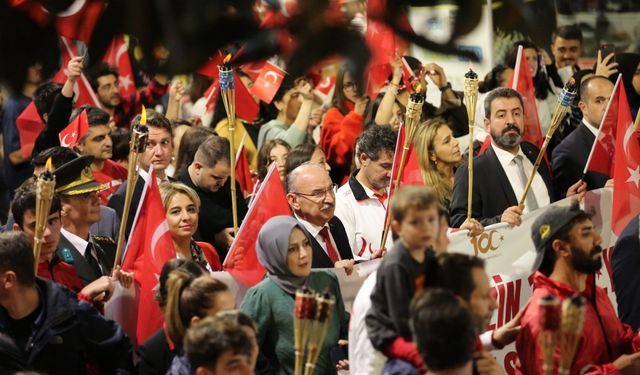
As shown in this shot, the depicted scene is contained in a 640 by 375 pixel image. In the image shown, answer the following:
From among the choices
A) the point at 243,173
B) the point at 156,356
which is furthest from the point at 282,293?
the point at 243,173

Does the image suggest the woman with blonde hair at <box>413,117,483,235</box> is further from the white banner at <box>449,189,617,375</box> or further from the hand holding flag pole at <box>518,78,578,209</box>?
the white banner at <box>449,189,617,375</box>

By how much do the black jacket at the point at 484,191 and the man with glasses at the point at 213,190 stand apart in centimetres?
152

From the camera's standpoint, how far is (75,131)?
10.2 meters

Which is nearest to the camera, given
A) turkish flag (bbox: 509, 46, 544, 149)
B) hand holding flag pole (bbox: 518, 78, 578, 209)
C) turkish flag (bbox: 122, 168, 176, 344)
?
turkish flag (bbox: 122, 168, 176, 344)

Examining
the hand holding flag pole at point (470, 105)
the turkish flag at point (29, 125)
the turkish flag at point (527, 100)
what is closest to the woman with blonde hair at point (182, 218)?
the hand holding flag pole at point (470, 105)

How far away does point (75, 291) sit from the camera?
7262 mm

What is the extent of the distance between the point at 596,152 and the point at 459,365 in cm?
476

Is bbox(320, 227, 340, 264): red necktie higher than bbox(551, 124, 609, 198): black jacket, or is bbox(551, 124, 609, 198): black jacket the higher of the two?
bbox(551, 124, 609, 198): black jacket

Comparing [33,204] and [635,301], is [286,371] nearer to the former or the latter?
[33,204]

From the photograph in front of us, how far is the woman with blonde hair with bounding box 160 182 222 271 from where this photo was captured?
799 cm

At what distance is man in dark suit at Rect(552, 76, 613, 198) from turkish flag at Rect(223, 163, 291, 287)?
107 inches

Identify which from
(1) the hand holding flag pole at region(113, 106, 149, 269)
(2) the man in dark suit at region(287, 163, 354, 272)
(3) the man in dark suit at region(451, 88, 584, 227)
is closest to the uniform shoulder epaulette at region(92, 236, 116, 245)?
(1) the hand holding flag pole at region(113, 106, 149, 269)

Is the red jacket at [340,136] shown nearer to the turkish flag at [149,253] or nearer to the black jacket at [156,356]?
the turkish flag at [149,253]

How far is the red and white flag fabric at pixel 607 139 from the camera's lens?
32.4 feet
